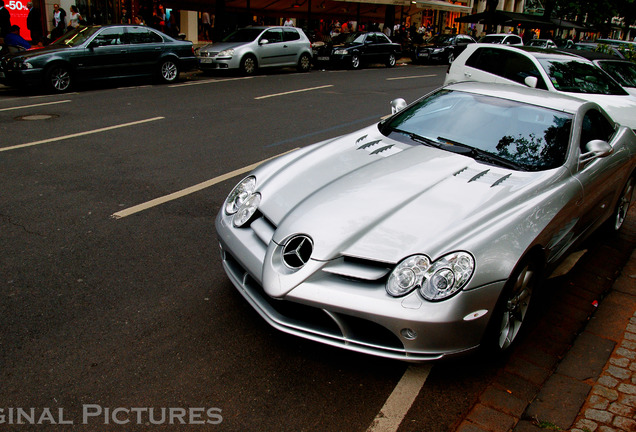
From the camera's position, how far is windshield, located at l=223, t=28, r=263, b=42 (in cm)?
1878

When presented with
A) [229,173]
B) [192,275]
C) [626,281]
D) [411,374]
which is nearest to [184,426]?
[411,374]

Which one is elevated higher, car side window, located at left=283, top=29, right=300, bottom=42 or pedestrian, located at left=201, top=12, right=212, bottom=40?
car side window, located at left=283, top=29, right=300, bottom=42

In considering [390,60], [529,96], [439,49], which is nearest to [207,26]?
[390,60]

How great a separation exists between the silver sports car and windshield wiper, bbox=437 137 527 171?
15 millimetres

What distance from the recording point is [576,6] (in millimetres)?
38250

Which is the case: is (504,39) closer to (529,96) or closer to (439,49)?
(439,49)

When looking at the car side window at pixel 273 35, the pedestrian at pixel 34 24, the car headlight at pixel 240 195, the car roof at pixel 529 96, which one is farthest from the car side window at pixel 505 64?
the pedestrian at pixel 34 24

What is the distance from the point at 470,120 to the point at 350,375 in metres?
2.47

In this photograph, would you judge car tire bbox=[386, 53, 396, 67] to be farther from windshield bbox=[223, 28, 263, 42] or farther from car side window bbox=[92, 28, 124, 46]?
car side window bbox=[92, 28, 124, 46]

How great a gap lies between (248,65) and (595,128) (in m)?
14.5

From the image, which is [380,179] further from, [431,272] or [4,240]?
[4,240]

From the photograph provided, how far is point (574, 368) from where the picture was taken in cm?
369

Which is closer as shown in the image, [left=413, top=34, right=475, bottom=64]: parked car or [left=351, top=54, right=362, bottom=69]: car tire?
[left=351, top=54, right=362, bottom=69]: car tire

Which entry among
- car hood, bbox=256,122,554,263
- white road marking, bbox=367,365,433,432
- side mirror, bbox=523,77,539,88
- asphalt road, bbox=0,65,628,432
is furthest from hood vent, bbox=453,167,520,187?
side mirror, bbox=523,77,539,88
